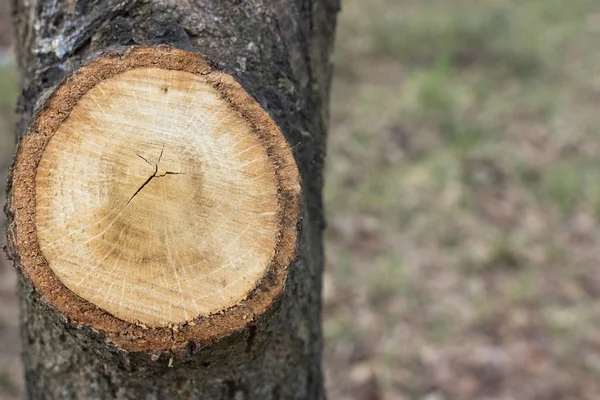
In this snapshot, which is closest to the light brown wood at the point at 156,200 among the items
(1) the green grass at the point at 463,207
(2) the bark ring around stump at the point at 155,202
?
(2) the bark ring around stump at the point at 155,202

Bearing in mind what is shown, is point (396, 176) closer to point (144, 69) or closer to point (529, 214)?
point (529, 214)

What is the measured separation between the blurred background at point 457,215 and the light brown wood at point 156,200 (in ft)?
5.63

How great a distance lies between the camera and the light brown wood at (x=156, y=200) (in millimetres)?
931

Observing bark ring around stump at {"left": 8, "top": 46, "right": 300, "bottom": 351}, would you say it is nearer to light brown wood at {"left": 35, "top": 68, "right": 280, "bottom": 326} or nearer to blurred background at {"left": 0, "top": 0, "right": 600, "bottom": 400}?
light brown wood at {"left": 35, "top": 68, "right": 280, "bottom": 326}

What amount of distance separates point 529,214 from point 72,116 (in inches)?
118

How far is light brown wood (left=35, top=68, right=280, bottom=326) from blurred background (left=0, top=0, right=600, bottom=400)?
1.72 metres

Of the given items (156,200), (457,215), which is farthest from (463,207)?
(156,200)

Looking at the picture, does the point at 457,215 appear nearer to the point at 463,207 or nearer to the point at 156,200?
the point at 463,207

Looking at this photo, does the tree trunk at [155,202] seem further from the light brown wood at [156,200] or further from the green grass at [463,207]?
the green grass at [463,207]

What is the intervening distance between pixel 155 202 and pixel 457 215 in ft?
8.88

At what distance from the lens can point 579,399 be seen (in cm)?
244

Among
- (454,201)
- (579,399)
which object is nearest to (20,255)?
(579,399)

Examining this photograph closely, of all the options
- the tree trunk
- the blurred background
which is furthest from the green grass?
the tree trunk

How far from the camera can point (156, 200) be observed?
946 mm
